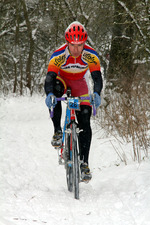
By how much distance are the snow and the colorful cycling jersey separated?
5.10 feet

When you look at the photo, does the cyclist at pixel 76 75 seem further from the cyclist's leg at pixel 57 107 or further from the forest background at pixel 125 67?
the forest background at pixel 125 67

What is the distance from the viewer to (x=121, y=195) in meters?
3.14

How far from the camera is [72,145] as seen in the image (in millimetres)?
3230

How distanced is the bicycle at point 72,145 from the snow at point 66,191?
20 centimetres

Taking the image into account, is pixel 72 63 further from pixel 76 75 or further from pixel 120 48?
pixel 120 48

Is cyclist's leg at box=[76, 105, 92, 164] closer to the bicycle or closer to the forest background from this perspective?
the bicycle

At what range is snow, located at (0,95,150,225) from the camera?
2568 mm

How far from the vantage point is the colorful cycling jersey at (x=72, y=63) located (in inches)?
136

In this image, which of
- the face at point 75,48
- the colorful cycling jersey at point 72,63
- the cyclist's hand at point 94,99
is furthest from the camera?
the colorful cycling jersey at point 72,63

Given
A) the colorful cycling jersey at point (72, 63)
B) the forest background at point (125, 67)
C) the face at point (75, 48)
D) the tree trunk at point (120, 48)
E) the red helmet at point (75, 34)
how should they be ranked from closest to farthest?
the red helmet at point (75, 34) → the face at point (75, 48) → the colorful cycling jersey at point (72, 63) → the forest background at point (125, 67) → the tree trunk at point (120, 48)

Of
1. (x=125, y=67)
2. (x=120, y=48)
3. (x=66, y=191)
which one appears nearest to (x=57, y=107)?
(x=66, y=191)

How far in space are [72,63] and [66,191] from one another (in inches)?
69.0

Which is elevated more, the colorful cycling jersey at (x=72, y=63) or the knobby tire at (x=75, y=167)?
the colorful cycling jersey at (x=72, y=63)

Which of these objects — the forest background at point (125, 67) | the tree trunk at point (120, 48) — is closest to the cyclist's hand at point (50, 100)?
the forest background at point (125, 67)
